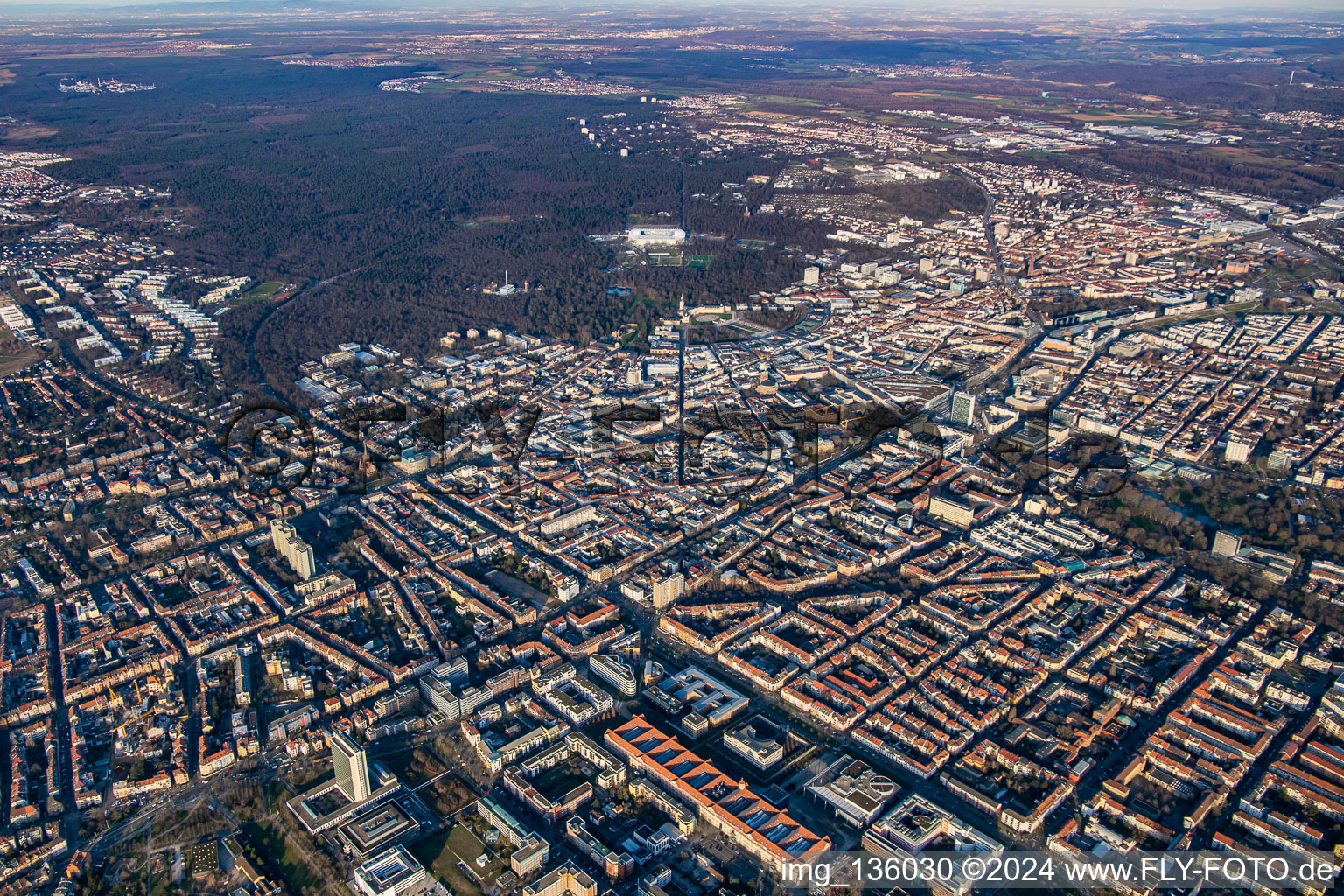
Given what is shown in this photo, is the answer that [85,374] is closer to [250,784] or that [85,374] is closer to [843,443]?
[250,784]

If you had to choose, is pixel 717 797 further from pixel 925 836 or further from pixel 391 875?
pixel 391 875

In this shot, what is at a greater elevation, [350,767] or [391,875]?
[350,767]

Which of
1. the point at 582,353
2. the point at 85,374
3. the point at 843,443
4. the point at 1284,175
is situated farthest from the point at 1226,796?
the point at 1284,175

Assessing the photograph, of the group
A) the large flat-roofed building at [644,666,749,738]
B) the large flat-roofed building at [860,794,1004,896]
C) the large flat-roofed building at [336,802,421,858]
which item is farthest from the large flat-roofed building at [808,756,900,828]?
the large flat-roofed building at [336,802,421,858]

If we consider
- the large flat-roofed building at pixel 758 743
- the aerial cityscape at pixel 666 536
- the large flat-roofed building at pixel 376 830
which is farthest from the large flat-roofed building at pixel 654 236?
the large flat-roofed building at pixel 376 830

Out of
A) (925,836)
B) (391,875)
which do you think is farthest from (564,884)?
(925,836)
